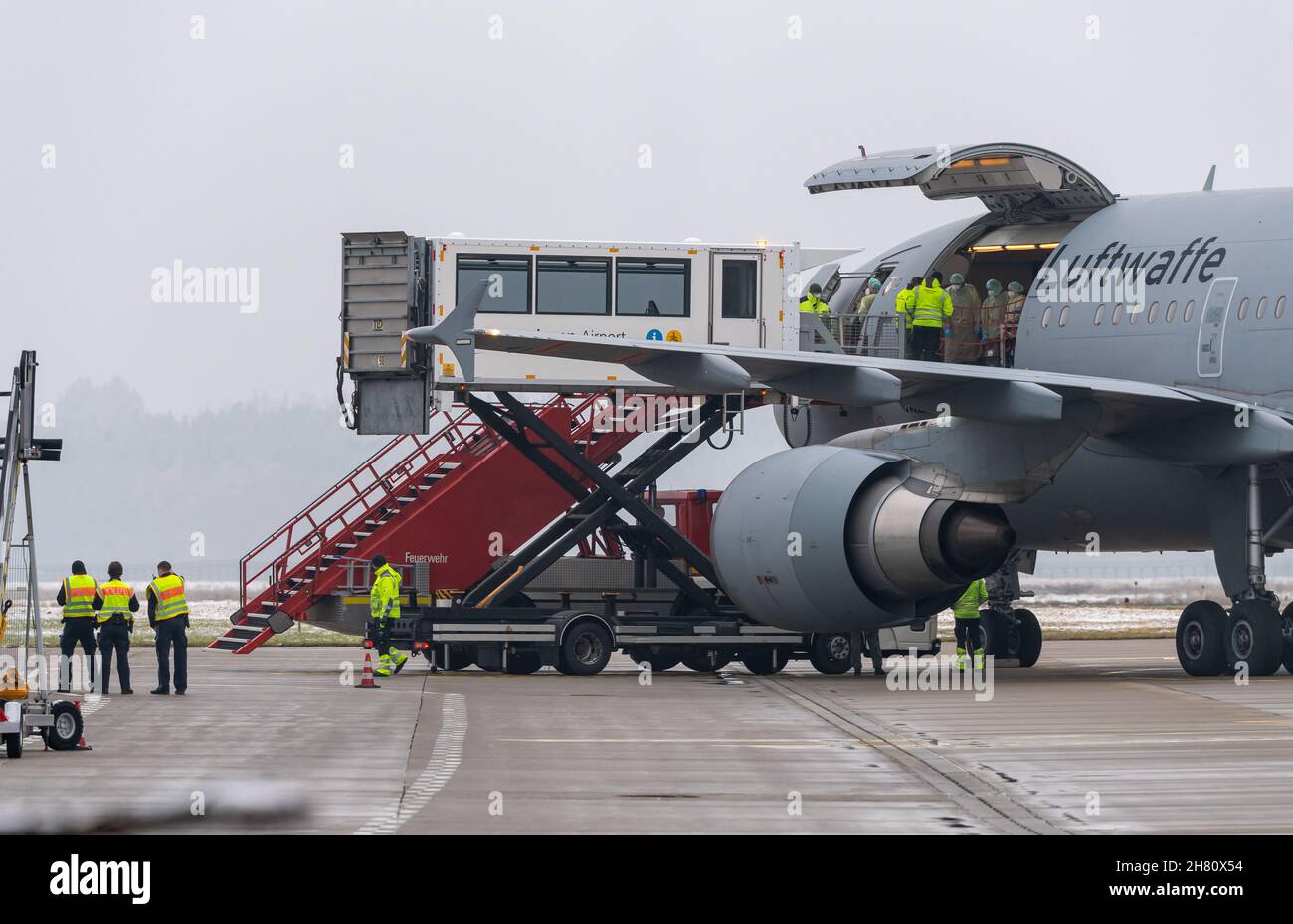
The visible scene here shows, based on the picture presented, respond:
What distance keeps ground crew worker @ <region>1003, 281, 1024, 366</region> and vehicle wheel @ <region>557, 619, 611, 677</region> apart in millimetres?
6635

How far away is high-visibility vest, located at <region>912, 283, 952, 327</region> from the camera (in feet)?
85.2

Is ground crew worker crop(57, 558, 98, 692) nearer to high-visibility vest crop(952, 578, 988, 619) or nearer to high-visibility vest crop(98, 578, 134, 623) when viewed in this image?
high-visibility vest crop(98, 578, 134, 623)

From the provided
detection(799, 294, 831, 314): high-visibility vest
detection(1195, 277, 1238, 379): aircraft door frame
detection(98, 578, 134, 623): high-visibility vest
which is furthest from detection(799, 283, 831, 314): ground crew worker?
detection(98, 578, 134, 623): high-visibility vest

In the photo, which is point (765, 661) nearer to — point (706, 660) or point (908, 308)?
point (706, 660)

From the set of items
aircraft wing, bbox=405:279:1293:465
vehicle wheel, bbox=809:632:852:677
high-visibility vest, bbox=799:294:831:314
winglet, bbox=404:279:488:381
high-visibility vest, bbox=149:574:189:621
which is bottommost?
vehicle wheel, bbox=809:632:852:677

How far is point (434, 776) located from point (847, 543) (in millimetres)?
9750

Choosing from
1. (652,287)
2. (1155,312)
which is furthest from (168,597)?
(1155,312)
